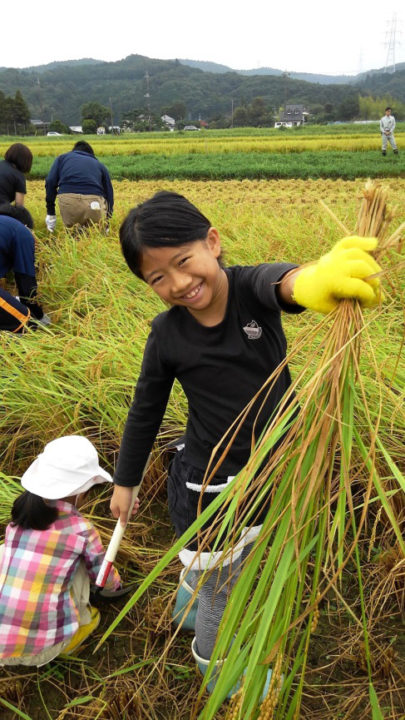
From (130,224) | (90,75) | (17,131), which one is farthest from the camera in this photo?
(90,75)

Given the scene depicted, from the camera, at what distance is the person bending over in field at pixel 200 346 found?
1.01 metres

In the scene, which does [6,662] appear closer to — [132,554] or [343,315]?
[132,554]

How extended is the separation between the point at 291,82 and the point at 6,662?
116 meters

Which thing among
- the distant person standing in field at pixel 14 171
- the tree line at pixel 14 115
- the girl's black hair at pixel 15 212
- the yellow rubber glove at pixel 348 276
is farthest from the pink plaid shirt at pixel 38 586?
the tree line at pixel 14 115

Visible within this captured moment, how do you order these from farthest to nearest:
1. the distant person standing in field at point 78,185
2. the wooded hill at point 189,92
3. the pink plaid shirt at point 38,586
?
1. the wooded hill at point 189,92
2. the distant person standing in field at point 78,185
3. the pink plaid shirt at point 38,586

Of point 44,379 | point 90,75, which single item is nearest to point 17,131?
point 44,379

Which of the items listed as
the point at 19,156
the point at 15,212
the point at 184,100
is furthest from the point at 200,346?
the point at 184,100

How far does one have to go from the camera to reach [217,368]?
1153 mm

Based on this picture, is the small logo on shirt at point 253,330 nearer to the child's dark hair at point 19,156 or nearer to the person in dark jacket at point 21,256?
the person in dark jacket at point 21,256

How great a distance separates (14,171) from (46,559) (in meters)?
3.75

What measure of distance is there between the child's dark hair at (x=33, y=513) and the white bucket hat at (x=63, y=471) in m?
0.03

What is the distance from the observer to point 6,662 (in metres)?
1.45

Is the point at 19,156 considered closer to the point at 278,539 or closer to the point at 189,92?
the point at 278,539

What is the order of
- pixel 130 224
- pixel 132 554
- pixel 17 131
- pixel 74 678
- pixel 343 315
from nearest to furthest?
pixel 343 315
pixel 130 224
pixel 74 678
pixel 132 554
pixel 17 131
